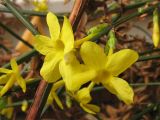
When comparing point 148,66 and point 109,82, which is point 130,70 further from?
point 109,82

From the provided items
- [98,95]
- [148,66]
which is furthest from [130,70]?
[98,95]

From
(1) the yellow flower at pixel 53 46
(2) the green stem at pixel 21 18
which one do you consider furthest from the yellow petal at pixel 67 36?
(2) the green stem at pixel 21 18

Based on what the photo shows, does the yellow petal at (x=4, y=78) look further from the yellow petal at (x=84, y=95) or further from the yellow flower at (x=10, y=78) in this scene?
the yellow petal at (x=84, y=95)

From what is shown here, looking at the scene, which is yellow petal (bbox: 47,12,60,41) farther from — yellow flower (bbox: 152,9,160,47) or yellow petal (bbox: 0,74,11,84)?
yellow flower (bbox: 152,9,160,47)

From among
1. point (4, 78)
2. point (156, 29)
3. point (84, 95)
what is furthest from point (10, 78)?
point (156, 29)

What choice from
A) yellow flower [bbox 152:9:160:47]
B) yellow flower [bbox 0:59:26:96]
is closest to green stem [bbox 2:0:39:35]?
yellow flower [bbox 0:59:26:96]

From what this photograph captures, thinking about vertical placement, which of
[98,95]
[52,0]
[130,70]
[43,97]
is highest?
[43,97]

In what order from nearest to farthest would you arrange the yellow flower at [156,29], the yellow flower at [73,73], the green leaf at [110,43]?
the yellow flower at [73,73]
the green leaf at [110,43]
the yellow flower at [156,29]
